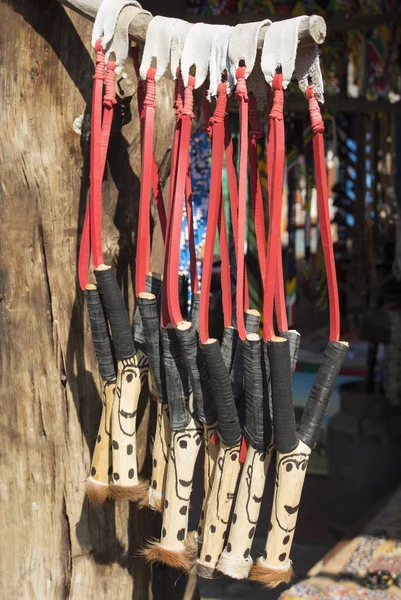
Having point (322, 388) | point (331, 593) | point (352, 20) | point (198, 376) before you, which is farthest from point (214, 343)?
point (352, 20)

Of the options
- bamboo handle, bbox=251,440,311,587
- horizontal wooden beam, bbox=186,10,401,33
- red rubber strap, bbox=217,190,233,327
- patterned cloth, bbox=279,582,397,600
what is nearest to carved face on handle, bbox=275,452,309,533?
bamboo handle, bbox=251,440,311,587

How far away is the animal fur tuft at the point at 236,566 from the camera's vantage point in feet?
3.68

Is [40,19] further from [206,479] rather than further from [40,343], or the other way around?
[206,479]

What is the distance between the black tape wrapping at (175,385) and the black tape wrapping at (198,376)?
3 cm

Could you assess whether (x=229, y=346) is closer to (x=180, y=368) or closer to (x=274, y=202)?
(x=180, y=368)

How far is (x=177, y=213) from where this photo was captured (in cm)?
111

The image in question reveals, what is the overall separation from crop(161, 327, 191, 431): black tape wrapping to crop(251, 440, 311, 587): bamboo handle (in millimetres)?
172

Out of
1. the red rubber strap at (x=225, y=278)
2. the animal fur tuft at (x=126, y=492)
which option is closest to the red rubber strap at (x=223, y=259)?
the red rubber strap at (x=225, y=278)

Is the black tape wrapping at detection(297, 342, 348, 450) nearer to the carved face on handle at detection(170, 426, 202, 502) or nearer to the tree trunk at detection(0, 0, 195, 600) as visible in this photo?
the carved face on handle at detection(170, 426, 202, 502)

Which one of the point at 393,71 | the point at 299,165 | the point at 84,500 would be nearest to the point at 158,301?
the point at 84,500

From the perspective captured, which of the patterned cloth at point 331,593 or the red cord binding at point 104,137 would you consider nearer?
the red cord binding at point 104,137

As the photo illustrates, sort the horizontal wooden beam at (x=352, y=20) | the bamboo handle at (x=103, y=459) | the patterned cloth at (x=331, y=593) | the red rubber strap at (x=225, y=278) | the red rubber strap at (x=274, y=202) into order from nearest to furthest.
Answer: the red rubber strap at (x=274, y=202) → the red rubber strap at (x=225, y=278) → the bamboo handle at (x=103, y=459) → the patterned cloth at (x=331, y=593) → the horizontal wooden beam at (x=352, y=20)

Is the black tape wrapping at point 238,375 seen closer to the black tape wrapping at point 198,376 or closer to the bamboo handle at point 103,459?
the black tape wrapping at point 198,376

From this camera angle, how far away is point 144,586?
1488mm
